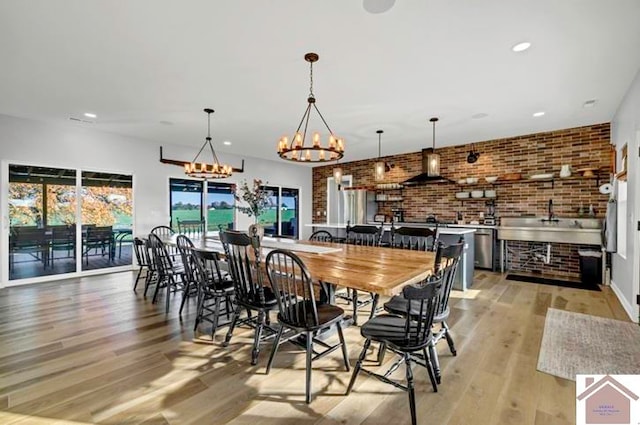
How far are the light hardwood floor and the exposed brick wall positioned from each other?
99.9 inches

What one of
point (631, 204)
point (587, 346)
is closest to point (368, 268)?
point (587, 346)

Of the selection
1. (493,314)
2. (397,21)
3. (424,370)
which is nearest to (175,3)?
(397,21)

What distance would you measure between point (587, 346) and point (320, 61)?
11.8ft

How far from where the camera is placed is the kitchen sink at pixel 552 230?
16.3 ft

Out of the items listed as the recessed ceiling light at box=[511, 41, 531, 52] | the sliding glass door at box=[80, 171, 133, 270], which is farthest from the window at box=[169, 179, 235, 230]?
the recessed ceiling light at box=[511, 41, 531, 52]

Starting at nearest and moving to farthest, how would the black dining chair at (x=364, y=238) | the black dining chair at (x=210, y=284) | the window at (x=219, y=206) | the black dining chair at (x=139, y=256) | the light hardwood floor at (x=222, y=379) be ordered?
the light hardwood floor at (x=222, y=379)
the black dining chair at (x=210, y=284)
the black dining chair at (x=364, y=238)
the black dining chair at (x=139, y=256)
the window at (x=219, y=206)

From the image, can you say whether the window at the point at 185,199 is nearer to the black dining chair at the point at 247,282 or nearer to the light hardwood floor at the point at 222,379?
the light hardwood floor at the point at 222,379

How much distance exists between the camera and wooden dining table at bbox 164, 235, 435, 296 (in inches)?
75.3

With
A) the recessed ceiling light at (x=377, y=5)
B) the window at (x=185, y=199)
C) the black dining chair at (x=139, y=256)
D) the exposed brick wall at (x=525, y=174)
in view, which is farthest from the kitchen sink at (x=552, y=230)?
the window at (x=185, y=199)

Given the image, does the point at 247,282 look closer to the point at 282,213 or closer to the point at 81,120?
the point at 81,120

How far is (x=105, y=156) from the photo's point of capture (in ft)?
18.5

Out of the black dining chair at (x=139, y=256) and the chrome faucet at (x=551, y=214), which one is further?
the chrome faucet at (x=551, y=214)

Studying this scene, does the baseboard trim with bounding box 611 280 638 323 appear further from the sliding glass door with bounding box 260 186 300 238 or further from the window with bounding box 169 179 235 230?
the window with bounding box 169 179 235 230

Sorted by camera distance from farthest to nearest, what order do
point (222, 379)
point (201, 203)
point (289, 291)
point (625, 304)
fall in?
point (201, 203), point (625, 304), point (222, 379), point (289, 291)
